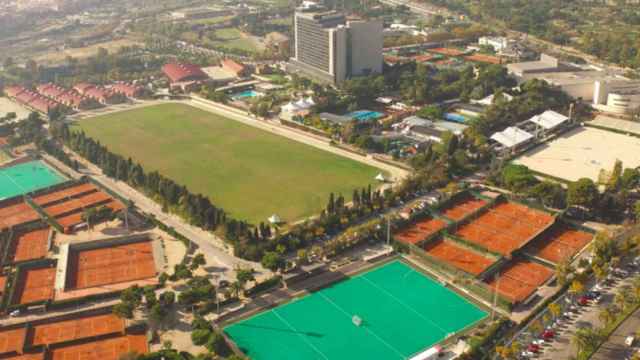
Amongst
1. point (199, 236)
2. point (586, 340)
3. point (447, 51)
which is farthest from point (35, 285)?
point (447, 51)

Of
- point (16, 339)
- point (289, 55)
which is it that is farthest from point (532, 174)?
point (289, 55)

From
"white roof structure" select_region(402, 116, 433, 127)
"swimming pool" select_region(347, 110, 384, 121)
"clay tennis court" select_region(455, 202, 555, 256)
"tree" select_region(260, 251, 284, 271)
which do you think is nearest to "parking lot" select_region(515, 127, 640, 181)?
"clay tennis court" select_region(455, 202, 555, 256)

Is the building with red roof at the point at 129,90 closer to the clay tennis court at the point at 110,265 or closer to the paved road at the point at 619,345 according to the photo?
the clay tennis court at the point at 110,265

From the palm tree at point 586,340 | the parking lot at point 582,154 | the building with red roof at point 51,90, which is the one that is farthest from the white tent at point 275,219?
the building with red roof at point 51,90

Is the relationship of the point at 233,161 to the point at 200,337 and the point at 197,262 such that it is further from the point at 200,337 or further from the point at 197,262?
the point at 200,337

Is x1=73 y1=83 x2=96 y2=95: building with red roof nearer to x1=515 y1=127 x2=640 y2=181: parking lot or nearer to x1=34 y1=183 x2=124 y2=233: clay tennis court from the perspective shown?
x1=34 y1=183 x2=124 y2=233: clay tennis court

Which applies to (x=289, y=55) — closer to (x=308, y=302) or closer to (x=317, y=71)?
(x=317, y=71)
